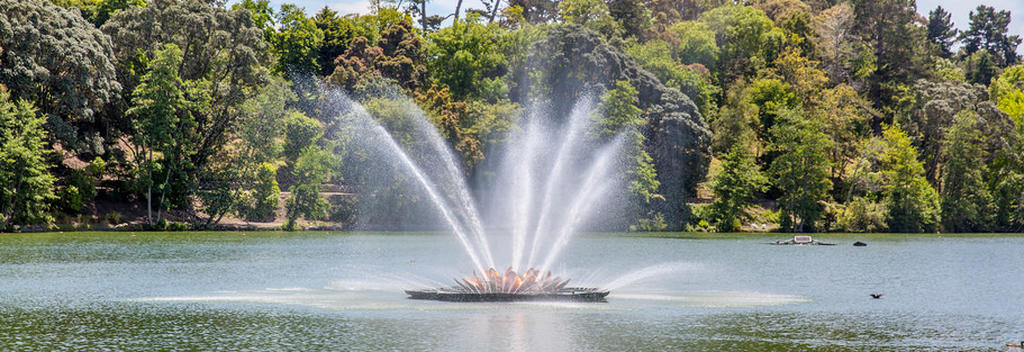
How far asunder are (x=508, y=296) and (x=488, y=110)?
245ft

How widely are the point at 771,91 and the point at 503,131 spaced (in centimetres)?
3622

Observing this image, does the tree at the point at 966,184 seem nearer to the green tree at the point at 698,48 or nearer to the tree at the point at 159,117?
the green tree at the point at 698,48

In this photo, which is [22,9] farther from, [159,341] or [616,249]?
[159,341]

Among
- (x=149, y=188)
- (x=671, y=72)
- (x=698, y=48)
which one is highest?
(x=698, y=48)

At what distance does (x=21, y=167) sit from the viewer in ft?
265

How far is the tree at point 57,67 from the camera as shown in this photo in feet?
270

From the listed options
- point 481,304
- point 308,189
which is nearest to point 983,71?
point 308,189

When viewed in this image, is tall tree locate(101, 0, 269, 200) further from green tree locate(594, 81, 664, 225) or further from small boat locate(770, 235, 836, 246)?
small boat locate(770, 235, 836, 246)

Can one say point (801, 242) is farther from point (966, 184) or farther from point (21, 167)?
point (21, 167)

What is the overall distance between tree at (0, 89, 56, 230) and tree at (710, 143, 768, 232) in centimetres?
6334

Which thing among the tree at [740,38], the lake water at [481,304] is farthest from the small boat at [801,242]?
the tree at [740,38]

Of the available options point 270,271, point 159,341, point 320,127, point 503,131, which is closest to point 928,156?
point 503,131

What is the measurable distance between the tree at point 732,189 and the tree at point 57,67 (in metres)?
59.8

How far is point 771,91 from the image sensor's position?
402 ft
